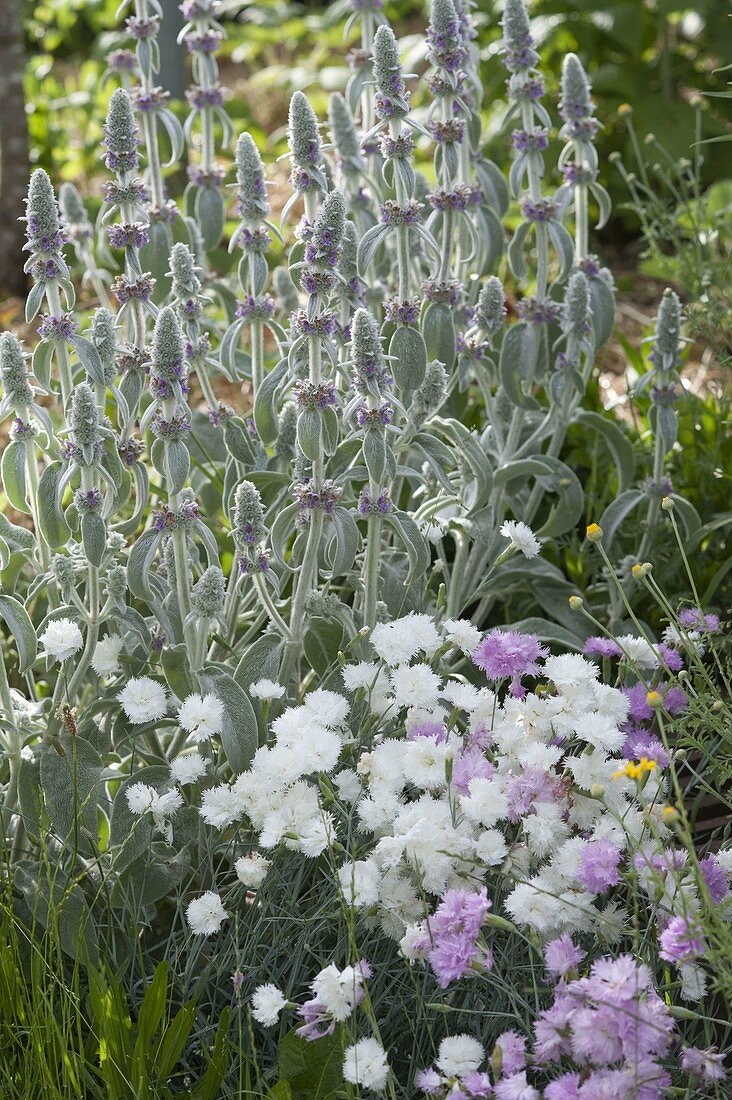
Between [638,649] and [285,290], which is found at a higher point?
[285,290]

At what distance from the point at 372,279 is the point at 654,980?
1465 mm

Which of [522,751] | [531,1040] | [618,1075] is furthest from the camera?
[522,751]

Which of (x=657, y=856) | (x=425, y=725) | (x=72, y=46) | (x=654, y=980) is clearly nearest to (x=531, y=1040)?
(x=654, y=980)

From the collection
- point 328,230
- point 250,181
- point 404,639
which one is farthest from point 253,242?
point 404,639

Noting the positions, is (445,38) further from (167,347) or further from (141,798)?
(141,798)

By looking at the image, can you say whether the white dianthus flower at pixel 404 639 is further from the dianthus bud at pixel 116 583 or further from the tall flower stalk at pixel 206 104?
the tall flower stalk at pixel 206 104

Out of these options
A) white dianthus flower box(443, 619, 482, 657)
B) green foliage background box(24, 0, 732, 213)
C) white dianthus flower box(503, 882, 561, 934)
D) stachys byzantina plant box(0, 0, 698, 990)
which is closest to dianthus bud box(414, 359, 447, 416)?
stachys byzantina plant box(0, 0, 698, 990)

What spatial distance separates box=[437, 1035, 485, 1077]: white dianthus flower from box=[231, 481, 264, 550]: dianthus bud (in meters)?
0.73

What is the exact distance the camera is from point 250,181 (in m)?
2.02

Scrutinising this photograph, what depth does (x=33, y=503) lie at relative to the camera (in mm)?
1879

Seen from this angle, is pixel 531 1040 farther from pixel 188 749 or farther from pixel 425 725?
pixel 188 749

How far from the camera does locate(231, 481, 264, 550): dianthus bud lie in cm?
170

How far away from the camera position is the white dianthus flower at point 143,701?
65.6 inches

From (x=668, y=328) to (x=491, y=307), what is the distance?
1.09 ft
